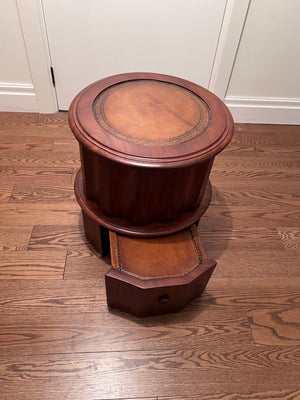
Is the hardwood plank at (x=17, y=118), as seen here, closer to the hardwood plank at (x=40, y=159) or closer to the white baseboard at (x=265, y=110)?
the hardwood plank at (x=40, y=159)

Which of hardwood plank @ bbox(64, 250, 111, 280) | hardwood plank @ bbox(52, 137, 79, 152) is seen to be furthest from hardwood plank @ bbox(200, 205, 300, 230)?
hardwood plank @ bbox(52, 137, 79, 152)

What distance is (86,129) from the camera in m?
0.93

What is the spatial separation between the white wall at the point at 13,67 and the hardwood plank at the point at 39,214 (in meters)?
0.87

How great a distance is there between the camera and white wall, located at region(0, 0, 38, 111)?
1.62 m

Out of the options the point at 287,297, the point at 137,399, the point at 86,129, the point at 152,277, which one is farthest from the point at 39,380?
the point at 287,297

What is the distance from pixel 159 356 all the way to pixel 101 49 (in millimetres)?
1655

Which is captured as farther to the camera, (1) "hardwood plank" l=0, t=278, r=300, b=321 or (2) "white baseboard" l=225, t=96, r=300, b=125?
(2) "white baseboard" l=225, t=96, r=300, b=125

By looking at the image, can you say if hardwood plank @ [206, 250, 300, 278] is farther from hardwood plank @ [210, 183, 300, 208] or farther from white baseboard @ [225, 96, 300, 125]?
white baseboard @ [225, 96, 300, 125]

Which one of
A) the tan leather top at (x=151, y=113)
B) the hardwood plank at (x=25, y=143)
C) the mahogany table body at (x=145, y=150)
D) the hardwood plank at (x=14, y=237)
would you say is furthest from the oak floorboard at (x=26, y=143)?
the tan leather top at (x=151, y=113)

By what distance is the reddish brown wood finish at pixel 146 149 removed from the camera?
90 cm

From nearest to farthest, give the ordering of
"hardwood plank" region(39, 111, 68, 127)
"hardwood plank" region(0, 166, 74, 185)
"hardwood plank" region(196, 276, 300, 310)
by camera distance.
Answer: "hardwood plank" region(196, 276, 300, 310) < "hardwood plank" region(0, 166, 74, 185) < "hardwood plank" region(39, 111, 68, 127)

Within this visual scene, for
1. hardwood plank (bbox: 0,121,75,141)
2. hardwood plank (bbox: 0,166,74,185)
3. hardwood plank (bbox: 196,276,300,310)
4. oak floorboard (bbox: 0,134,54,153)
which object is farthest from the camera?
hardwood plank (bbox: 0,121,75,141)

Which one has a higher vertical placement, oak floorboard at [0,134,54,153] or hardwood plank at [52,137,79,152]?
oak floorboard at [0,134,54,153]

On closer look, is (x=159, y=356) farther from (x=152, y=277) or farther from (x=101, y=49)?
(x=101, y=49)
